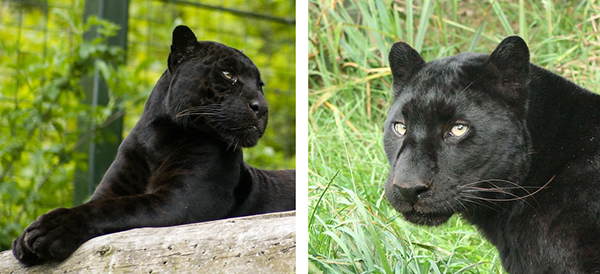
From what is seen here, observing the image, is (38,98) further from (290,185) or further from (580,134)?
(580,134)

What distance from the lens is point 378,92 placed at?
2291mm

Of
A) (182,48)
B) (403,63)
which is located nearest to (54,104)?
→ (182,48)

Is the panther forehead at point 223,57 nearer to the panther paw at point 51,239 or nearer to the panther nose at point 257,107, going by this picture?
the panther nose at point 257,107

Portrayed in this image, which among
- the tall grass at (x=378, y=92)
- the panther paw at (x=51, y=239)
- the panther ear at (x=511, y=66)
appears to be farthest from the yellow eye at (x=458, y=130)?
the panther paw at (x=51, y=239)

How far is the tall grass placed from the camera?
205 centimetres

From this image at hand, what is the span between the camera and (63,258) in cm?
169

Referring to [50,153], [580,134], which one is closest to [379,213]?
[580,134]

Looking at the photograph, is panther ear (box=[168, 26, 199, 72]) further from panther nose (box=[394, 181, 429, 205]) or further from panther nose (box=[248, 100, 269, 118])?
panther nose (box=[394, 181, 429, 205])

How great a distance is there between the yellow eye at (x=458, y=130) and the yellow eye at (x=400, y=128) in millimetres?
150

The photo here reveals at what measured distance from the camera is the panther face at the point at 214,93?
195 cm

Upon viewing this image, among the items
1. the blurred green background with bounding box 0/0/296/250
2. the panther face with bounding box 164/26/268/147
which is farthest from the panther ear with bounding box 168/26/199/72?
the blurred green background with bounding box 0/0/296/250

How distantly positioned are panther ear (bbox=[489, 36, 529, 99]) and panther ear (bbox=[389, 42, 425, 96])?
23 cm

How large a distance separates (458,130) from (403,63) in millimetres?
306

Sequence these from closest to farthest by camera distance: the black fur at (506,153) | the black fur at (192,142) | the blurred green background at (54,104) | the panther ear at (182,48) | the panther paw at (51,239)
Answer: the panther paw at (51,239) → the black fur at (506,153) → the black fur at (192,142) → the panther ear at (182,48) → the blurred green background at (54,104)
